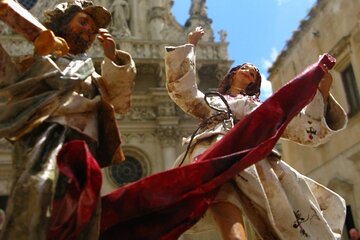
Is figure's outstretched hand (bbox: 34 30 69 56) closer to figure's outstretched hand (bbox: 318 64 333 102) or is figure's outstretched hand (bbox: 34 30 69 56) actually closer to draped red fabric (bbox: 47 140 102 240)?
draped red fabric (bbox: 47 140 102 240)

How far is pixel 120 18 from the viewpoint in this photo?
16.9m

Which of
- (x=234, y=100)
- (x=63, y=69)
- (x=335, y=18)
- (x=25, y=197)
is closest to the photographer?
(x=25, y=197)

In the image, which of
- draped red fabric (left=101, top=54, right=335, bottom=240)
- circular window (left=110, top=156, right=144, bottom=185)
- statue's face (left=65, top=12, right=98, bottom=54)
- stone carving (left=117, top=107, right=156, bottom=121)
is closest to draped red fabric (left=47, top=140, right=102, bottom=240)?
draped red fabric (left=101, top=54, right=335, bottom=240)

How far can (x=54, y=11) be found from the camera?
3031 mm

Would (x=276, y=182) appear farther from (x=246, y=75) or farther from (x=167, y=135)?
(x=167, y=135)

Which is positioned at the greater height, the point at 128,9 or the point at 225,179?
the point at 128,9

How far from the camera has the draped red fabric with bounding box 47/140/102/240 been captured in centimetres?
233

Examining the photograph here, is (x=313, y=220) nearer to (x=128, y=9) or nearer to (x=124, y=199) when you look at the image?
(x=124, y=199)

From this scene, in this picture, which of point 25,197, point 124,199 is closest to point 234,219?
point 124,199

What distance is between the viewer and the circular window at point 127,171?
14516 mm

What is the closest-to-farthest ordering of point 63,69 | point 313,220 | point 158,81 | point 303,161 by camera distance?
point 63,69 → point 313,220 → point 303,161 → point 158,81

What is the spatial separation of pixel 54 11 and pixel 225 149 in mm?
1241

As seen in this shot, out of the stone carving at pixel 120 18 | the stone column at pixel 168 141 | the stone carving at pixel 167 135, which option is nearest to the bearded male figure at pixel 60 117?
the stone column at pixel 168 141

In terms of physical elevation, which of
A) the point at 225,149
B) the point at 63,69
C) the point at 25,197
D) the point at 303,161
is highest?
the point at 303,161
